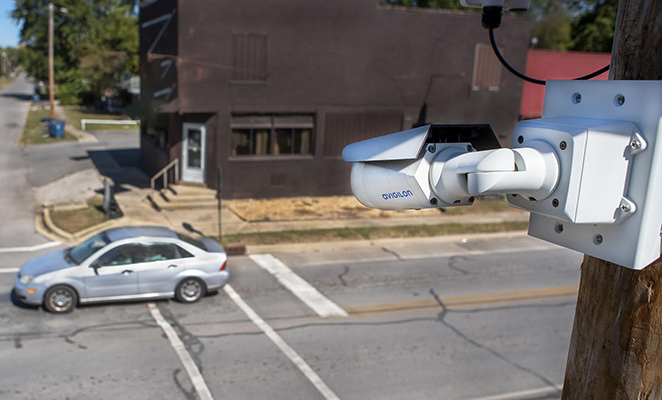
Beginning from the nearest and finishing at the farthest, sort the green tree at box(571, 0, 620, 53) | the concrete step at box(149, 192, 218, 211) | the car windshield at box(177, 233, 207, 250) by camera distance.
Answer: the car windshield at box(177, 233, 207, 250) → the concrete step at box(149, 192, 218, 211) → the green tree at box(571, 0, 620, 53)

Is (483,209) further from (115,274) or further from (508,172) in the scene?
(508,172)

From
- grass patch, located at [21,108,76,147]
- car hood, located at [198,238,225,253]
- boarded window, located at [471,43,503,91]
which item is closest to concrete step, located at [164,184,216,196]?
car hood, located at [198,238,225,253]

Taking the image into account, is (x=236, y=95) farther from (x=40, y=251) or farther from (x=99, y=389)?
(x=99, y=389)

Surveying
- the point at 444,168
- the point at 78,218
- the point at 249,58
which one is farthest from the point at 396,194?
the point at 249,58

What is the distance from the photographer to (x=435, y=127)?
2.19 metres

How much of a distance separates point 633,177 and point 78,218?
1933 centimetres

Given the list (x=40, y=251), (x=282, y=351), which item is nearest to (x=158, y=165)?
(x=40, y=251)

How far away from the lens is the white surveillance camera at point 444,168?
194 cm

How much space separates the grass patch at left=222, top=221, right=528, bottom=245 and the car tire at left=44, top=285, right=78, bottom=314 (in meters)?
5.43

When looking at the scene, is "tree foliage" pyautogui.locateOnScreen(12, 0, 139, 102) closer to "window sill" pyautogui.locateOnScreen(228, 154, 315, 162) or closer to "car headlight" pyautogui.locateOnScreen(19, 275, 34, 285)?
"window sill" pyautogui.locateOnScreen(228, 154, 315, 162)

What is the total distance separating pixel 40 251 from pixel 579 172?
54.3 ft

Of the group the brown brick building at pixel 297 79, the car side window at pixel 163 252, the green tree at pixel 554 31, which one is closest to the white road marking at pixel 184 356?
the car side window at pixel 163 252

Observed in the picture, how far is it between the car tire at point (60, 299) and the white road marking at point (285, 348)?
121 inches

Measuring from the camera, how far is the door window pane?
870 inches
